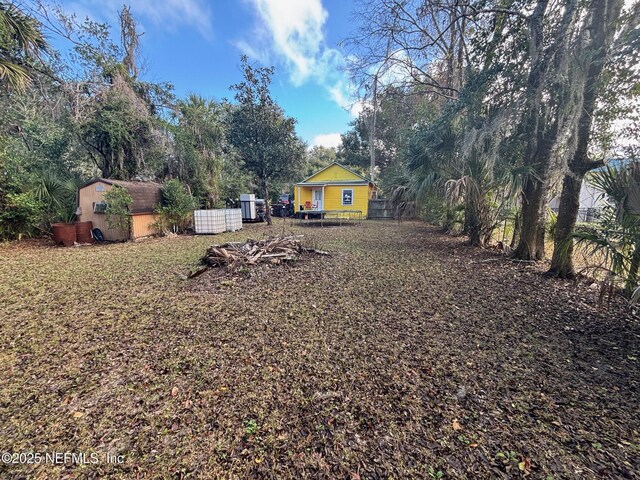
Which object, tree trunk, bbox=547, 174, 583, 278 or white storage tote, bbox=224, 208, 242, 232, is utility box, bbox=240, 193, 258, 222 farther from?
tree trunk, bbox=547, 174, 583, 278

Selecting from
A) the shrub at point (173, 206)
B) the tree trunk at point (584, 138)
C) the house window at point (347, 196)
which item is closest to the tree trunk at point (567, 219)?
the tree trunk at point (584, 138)

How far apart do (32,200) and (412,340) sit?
9368 millimetres

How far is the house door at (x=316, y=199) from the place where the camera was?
57.1 feet

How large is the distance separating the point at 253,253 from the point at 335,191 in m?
12.8

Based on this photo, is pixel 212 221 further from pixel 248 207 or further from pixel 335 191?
pixel 335 191

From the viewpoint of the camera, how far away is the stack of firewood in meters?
4.66

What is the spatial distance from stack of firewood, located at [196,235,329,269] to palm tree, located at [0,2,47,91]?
5.65 m

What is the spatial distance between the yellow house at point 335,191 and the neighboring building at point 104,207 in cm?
939

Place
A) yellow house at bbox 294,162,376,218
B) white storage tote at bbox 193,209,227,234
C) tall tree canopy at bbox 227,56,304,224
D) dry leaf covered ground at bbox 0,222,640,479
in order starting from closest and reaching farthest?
dry leaf covered ground at bbox 0,222,640,479 < white storage tote at bbox 193,209,227,234 < tall tree canopy at bbox 227,56,304,224 < yellow house at bbox 294,162,376,218

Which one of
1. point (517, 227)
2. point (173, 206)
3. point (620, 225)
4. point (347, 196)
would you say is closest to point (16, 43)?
point (173, 206)

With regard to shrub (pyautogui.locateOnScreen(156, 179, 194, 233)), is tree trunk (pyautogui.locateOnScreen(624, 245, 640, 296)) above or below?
below

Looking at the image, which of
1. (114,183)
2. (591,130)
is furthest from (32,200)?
(591,130)

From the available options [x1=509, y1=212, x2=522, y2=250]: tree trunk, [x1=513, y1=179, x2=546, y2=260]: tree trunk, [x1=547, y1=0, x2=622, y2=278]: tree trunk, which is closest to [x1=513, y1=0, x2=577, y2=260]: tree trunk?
[x1=513, y1=179, x2=546, y2=260]: tree trunk

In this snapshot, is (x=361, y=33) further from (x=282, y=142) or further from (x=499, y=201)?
(x=499, y=201)
